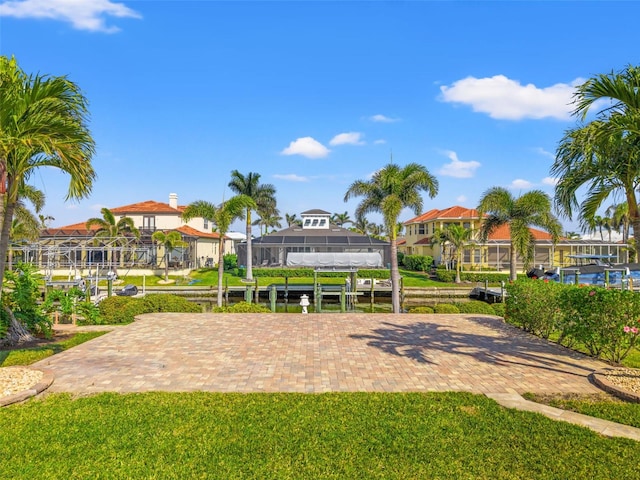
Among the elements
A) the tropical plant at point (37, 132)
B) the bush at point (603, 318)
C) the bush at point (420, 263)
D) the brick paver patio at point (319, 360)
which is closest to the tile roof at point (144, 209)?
the bush at point (420, 263)

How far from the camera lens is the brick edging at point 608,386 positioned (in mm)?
6004

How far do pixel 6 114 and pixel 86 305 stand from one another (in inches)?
293

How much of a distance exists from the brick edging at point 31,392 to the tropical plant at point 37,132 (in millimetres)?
1796

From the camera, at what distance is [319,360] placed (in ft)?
27.2

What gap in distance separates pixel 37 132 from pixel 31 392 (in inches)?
154

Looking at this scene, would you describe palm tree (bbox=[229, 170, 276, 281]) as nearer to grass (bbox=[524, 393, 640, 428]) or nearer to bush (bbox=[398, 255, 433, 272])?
bush (bbox=[398, 255, 433, 272])

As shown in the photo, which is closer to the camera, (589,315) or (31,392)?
(31,392)

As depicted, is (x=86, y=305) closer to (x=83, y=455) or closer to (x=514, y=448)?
(x=83, y=455)

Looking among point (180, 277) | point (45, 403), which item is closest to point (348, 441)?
point (45, 403)

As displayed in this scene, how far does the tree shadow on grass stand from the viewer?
26.9ft

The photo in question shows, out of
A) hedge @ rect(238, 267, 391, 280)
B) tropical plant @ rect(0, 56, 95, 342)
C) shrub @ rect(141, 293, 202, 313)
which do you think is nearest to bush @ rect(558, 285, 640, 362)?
tropical plant @ rect(0, 56, 95, 342)

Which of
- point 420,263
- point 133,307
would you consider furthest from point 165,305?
point 420,263

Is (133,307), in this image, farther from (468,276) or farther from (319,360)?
(468,276)

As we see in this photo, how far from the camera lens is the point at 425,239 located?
49.9 metres
